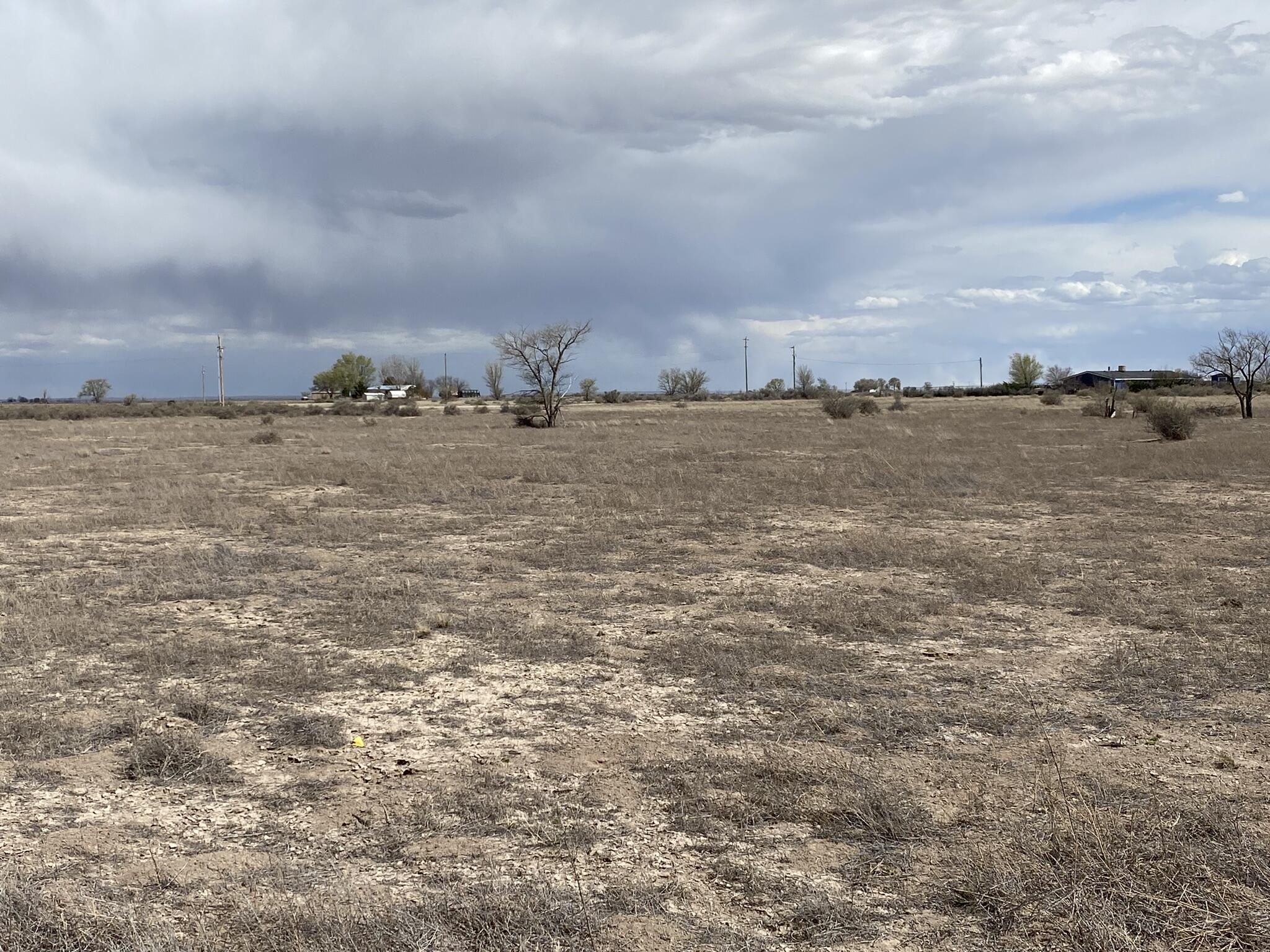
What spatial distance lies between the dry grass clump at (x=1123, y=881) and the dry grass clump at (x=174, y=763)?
3983 mm

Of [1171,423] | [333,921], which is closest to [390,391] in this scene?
[1171,423]

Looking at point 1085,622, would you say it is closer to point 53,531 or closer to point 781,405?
point 53,531

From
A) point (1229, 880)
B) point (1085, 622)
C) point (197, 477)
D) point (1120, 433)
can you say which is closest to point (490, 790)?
point (1229, 880)

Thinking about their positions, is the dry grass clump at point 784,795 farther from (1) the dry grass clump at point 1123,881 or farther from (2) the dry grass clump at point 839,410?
(2) the dry grass clump at point 839,410

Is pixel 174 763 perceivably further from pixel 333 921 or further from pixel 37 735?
pixel 333 921

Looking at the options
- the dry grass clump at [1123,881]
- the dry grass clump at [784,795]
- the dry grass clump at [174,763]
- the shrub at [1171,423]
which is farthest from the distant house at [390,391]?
the dry grass clump at [1123,881]

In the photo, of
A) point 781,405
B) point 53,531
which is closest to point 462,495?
point 53,531

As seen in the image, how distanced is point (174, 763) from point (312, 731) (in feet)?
2.69

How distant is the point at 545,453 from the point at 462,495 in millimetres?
10236

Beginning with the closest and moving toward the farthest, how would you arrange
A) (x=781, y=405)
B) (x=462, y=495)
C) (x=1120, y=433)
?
(x=462, y=495), (x=1120, y=433), (x=781, y=405)

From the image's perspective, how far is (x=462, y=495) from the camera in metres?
19.4

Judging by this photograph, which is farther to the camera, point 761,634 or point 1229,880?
point 761,634

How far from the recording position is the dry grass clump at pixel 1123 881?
3725mm

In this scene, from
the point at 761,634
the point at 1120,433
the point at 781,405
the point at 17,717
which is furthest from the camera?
the point at 781,405
